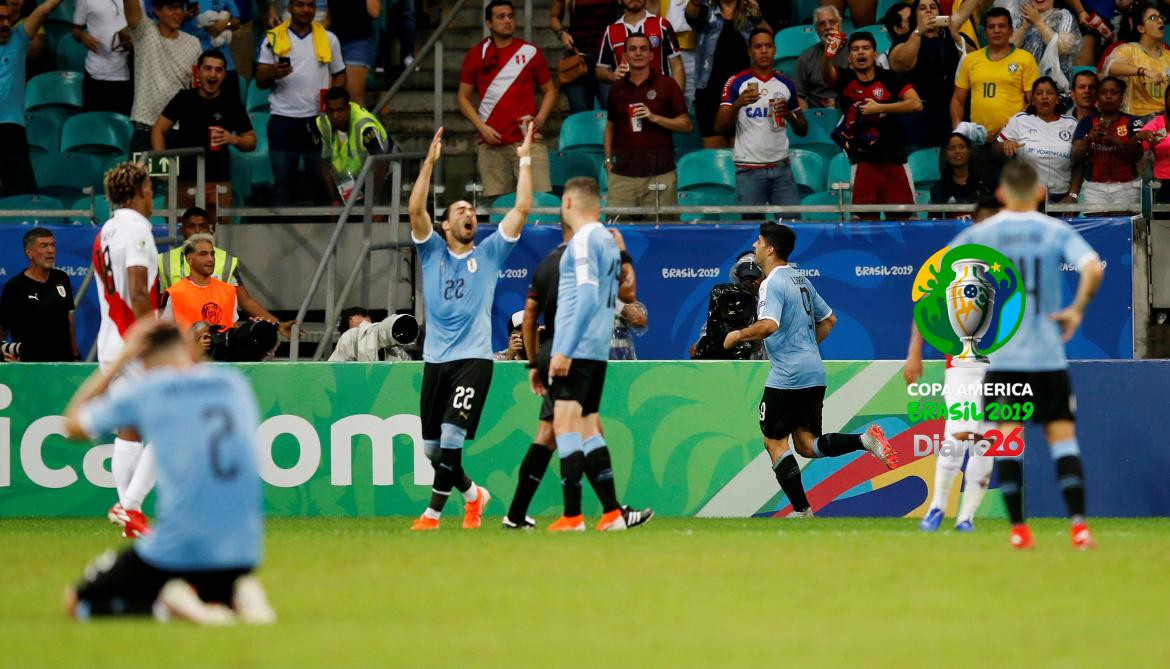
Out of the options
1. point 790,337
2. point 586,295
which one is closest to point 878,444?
point 790,337

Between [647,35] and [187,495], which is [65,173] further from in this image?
[187,495]

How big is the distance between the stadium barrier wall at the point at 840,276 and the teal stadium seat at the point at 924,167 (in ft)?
1.37

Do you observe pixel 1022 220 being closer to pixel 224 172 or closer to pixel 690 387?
pixel 690 387

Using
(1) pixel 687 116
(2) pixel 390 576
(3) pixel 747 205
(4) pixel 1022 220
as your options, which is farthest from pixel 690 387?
(2) pixel 390 576

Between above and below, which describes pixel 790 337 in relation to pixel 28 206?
below

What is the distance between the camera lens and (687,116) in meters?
17.5

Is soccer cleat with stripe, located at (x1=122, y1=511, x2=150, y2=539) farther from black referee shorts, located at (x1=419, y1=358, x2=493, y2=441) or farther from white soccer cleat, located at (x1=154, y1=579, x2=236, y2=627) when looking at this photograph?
white soccer cleat, located at (x1=154, y1=579, x2=236, y2=627)

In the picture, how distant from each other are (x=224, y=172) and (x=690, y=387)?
18.4ft

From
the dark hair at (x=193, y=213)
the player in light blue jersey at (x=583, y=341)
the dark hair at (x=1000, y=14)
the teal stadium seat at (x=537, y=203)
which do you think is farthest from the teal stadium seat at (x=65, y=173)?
the dark hair at (x=1000, y=14)

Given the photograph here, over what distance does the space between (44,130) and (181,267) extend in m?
4.97

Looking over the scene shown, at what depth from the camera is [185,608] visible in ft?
22.3

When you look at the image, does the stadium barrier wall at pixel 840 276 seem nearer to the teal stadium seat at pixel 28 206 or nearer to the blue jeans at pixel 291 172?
the blue jeans at pixel 291 172

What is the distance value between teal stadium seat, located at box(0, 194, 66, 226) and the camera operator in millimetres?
3862

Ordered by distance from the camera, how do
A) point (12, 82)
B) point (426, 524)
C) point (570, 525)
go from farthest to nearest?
point (12, 82) → point (426, 524) → point (570, 525)
